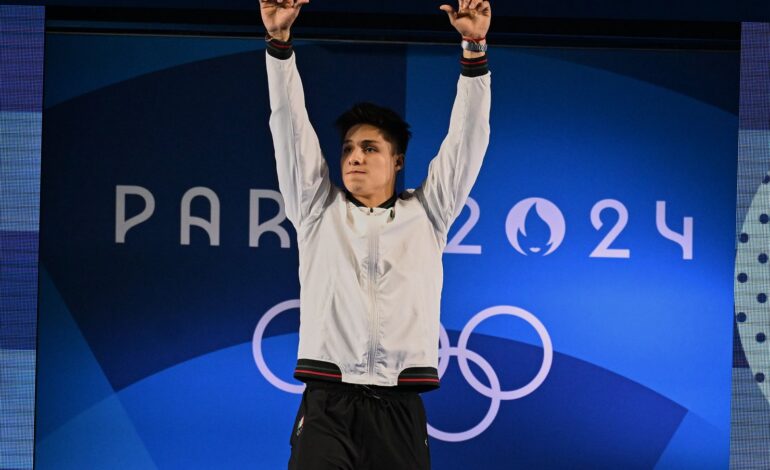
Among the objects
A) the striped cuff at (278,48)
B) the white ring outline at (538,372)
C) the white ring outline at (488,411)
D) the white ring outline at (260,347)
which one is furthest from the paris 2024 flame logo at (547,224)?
the striped cuff at (278,48)

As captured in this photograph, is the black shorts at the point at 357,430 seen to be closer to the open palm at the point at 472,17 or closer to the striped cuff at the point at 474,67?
the striped cuff at the point at 474,67

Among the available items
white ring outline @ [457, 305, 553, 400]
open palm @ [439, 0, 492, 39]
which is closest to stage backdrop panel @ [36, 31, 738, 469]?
white ring outline @ [457, 305, 553, 400]

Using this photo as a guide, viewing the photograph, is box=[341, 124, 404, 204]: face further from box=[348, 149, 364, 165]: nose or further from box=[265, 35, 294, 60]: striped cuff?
box=[265, 35, 294, 60]: striped cuff

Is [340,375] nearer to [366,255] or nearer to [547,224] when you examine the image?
[366,255]

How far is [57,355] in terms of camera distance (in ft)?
14.1

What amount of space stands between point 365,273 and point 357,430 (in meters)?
0.49

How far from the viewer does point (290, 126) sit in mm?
3096

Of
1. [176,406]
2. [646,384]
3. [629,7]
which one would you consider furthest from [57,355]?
[629,7]

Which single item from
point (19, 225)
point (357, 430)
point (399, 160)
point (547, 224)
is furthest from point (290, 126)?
point (19, 225)

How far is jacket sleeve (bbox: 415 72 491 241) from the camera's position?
3115 mm

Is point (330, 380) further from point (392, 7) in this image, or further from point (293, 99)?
point (392, 7)

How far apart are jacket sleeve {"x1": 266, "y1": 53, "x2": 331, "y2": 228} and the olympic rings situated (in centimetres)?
118

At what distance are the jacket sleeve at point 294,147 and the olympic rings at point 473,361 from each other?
3.87 ft

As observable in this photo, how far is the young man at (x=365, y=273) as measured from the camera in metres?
3.03
